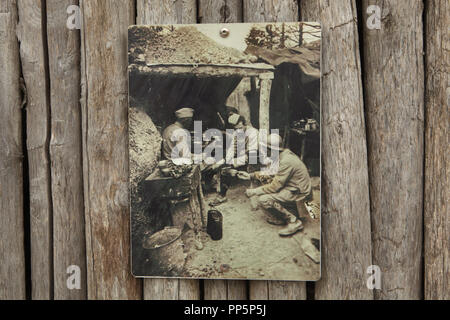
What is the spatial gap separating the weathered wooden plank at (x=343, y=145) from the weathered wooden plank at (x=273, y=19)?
2.4 inches

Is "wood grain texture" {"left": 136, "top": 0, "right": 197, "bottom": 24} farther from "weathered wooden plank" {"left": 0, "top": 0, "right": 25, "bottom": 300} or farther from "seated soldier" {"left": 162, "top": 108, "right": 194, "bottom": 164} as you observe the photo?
"weathered wooden plank" {"left": 0, "top": 0, "right": 25, "bottom": 300}

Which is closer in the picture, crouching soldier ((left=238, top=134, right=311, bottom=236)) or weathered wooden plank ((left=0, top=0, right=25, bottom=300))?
crouching soldier ((left=238, top=134, right=311, bottom=236))

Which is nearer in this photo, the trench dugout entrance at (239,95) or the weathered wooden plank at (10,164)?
the trench dugout entrance at (239,95)

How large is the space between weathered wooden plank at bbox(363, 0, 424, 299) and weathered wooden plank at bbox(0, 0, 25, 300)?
1.35 m

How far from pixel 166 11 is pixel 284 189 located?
80 cm

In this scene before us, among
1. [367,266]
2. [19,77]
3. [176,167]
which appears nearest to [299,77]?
[176,167]

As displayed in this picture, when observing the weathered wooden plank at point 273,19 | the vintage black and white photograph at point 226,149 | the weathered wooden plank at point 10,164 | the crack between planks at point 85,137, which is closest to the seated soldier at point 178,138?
the vintage black and white photograph at point 226,149

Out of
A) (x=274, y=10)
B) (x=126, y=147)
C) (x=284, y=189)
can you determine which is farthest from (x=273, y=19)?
(x=126, y=147)

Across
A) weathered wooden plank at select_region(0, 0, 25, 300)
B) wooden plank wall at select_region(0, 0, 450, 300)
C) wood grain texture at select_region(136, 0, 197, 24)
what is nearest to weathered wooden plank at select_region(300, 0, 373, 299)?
wooden plank wall at select_region(0, 0, 450, 300)

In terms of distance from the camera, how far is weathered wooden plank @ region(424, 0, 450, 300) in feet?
4.33

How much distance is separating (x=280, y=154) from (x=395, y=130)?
0.44 meters

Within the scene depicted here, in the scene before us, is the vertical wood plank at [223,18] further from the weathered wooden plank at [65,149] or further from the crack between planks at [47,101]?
the crack between planks at [47,101]

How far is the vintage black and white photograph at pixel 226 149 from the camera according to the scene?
1309 millimetres

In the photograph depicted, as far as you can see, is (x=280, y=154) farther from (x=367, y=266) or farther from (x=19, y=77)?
(x=19, y=77)
